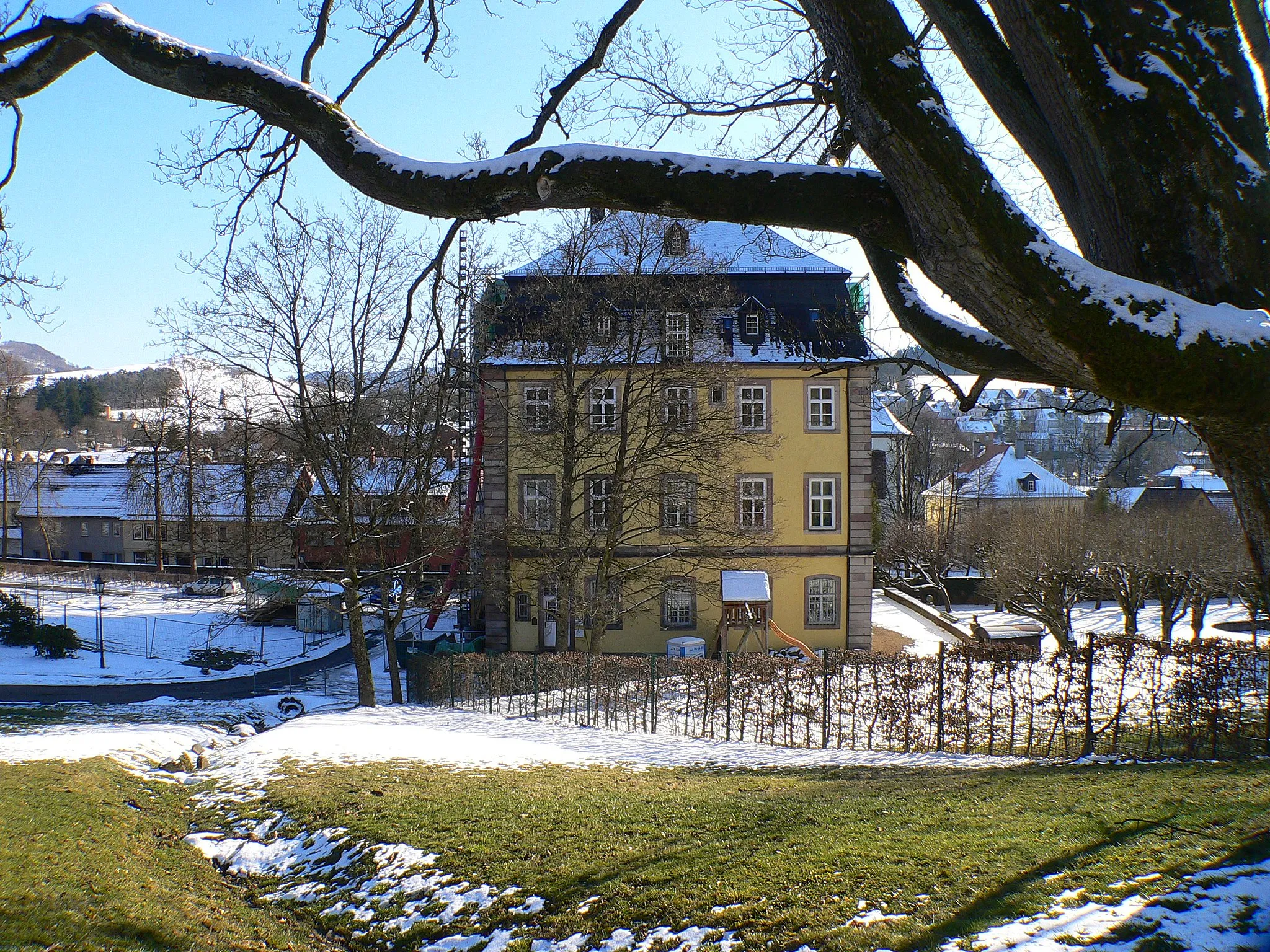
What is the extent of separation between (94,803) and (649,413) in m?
14.7

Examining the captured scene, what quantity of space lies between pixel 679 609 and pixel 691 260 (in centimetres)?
1033

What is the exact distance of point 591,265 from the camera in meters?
22.0

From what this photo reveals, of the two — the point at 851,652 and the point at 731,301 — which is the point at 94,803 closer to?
the point at 851,652

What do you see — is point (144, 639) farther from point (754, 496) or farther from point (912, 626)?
point (912, 626)

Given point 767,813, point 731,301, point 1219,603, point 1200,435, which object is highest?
point 731,301

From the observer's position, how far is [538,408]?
23.3 m

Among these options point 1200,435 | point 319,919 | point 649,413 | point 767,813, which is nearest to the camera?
point 1200,435

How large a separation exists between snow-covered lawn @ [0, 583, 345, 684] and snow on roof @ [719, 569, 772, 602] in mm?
12708

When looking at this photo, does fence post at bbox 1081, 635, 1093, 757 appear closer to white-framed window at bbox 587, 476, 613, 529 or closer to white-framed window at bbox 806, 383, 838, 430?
white-framed window at bbox 587, 476, 613, 529

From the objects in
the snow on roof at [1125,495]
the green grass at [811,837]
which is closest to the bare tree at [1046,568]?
the green grass at [811,837]

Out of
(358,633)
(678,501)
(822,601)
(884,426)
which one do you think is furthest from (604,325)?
(884,426)

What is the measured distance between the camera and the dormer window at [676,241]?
21.5m

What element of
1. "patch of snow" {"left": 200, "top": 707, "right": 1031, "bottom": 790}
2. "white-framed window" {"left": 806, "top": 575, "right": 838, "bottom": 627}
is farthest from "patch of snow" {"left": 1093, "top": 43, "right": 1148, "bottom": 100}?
"white-framed window" {"left": 806, "top": 575, "right": 838, "bottom": 627}

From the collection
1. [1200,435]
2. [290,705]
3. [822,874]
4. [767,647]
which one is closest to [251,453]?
[290,705]
